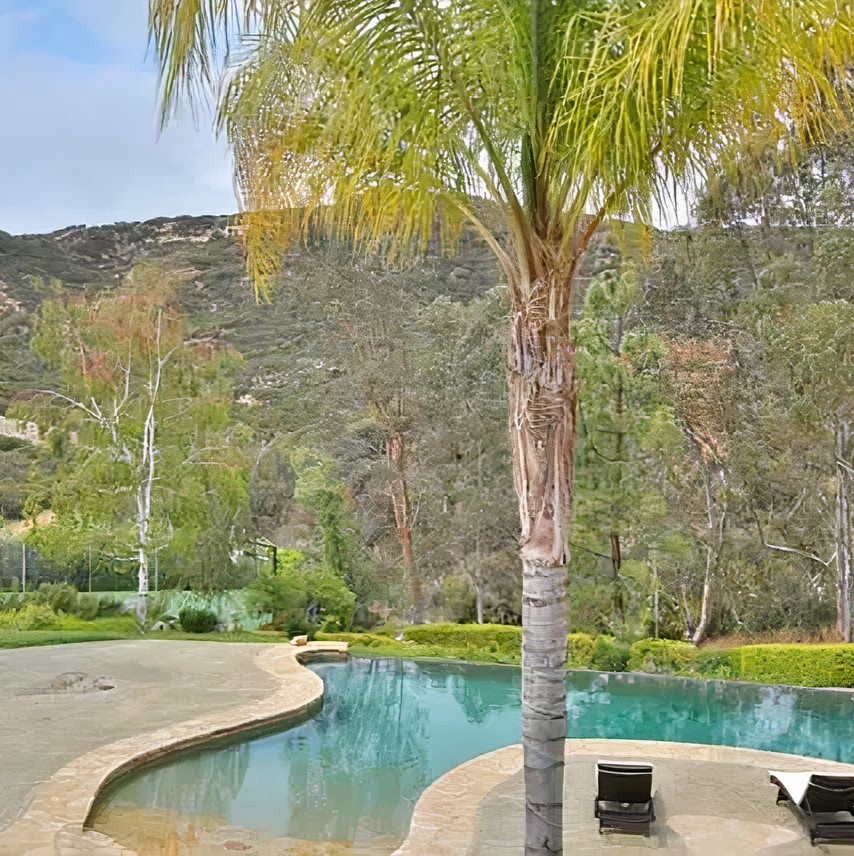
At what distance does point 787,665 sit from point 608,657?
2997 millimetres

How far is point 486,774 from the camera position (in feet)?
29.4

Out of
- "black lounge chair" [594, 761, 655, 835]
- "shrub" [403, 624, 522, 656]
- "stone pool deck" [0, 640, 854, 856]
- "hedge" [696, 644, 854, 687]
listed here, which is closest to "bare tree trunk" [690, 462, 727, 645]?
"hedge" [696, 644, 854, 687]

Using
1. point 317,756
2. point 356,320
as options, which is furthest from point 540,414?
point 356,320

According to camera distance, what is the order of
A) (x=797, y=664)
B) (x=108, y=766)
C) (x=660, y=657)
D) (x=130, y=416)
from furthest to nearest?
(x=130, y=416)
(x=660, y=657)
(x=797, y=664)
(x=108, y=766)

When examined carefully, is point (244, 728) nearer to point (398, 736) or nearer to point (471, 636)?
point (398, 736)

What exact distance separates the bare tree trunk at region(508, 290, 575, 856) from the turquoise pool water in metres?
3.08

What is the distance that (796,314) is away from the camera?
17.3m

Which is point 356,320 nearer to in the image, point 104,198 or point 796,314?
point 796,314

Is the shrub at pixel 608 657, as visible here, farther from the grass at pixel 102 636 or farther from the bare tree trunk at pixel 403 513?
the grass at pixel 102 636

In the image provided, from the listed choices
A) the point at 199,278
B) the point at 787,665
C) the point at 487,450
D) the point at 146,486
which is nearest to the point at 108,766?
the point at 787,665

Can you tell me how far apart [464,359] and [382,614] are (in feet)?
19.7

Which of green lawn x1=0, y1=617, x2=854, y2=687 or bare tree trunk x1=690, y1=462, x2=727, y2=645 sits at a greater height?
bare tree trunk x1=690, y1=462, x2=727, y2=645

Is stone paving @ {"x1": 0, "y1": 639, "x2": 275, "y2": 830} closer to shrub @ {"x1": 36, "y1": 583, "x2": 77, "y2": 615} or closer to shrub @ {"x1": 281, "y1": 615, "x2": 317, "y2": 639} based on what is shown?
shrub @ {"x1": 281, "y1": 615, "x2": 317, "y2": 639}

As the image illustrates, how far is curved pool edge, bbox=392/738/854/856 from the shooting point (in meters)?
7.13
